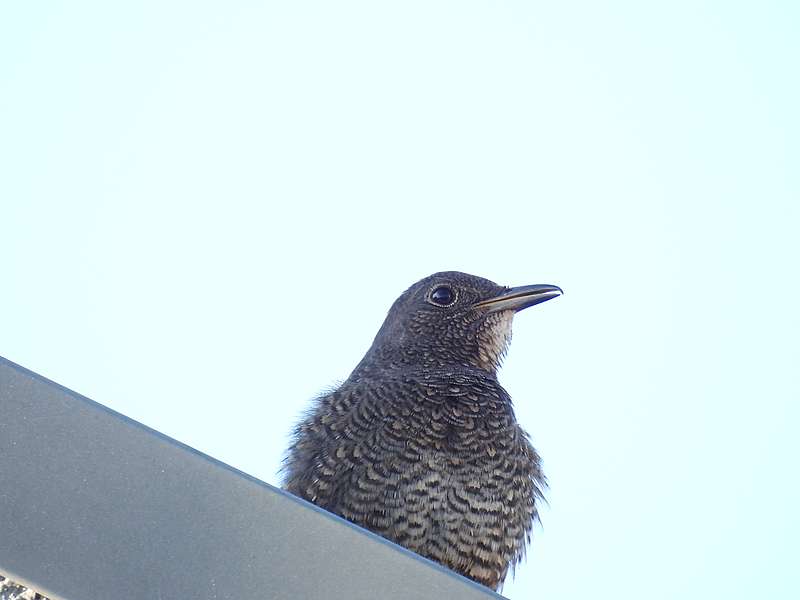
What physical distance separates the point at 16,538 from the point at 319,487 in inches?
72.4

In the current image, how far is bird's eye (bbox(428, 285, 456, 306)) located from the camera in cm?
439

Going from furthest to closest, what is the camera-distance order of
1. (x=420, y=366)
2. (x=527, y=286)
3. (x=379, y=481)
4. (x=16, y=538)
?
Result: 1. (x=527, y=286)
2. (x=420, y=366)
3. (x=379, y=481)
4. (x=16, y=538)

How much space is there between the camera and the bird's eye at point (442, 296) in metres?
4.39

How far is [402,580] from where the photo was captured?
152cm

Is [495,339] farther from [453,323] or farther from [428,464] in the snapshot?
[428,464]

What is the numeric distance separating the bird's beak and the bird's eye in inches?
5.3

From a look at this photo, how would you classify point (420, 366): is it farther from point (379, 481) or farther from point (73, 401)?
point (73, 401)

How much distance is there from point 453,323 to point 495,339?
0.20 m

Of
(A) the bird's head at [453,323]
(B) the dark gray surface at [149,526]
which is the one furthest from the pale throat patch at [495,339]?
(B) the dark gray surface at [149,526]

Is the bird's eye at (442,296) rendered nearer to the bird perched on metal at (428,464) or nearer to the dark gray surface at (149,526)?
the bird perched on metal at (428,464)

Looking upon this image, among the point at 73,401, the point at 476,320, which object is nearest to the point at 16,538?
the point at 73,401

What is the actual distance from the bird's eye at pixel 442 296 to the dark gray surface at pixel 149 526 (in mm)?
2884

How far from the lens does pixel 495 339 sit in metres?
4.29

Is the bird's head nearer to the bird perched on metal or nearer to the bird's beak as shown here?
the bird's beak
